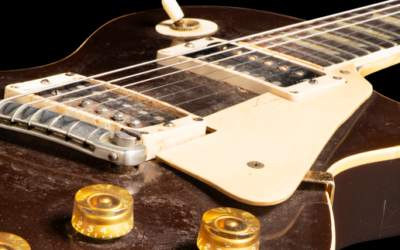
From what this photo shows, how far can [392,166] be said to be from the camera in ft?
3.84

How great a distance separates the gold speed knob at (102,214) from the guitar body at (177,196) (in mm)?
24

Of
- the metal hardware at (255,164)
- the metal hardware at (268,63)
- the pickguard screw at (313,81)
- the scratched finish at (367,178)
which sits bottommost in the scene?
the scratched finish at (367,178)

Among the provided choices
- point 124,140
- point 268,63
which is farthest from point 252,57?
point 124,140

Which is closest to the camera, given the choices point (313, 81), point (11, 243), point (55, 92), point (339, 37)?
point (11, 243)

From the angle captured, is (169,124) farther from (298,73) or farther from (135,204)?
(298,73)

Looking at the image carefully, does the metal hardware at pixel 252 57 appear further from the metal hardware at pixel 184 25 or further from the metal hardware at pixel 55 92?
the metal hardware at pixel 55 92

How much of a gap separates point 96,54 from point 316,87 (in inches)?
26.0

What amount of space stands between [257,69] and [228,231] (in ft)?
2.31

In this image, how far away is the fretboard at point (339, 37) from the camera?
4.80 feet

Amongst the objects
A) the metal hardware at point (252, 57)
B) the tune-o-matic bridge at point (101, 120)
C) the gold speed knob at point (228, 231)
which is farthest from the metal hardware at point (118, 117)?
the metal hardware at point (252, 57)

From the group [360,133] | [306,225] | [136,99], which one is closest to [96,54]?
[136,99]

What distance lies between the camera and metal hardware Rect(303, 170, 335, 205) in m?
0.94

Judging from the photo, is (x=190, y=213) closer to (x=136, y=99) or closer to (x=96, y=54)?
(x=136, y=99)

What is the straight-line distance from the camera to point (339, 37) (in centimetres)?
161
